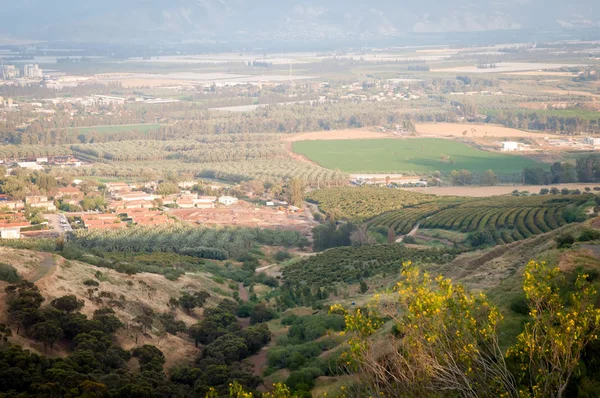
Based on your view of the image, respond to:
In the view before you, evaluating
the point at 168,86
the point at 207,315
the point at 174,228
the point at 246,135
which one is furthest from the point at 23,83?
the point at 207,315

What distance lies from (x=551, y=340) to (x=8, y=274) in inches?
702

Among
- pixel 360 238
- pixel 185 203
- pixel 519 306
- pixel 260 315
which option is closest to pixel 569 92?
pixel 185 203

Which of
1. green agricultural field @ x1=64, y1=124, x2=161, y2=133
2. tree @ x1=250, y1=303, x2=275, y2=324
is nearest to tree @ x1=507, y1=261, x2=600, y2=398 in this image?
tree @ x1=250, y1=303, x2=275, y2=324

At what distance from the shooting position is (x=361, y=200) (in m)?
60.4

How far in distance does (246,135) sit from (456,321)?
96.4m

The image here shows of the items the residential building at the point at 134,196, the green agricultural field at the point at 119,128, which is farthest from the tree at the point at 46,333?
the green agricultural field at the point at 119,128

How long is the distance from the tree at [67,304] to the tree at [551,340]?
15.1 m

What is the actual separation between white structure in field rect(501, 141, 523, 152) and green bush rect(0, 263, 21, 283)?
231 feet

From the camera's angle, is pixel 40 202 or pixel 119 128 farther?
pixel 119 128

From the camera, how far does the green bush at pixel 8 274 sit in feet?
77.4

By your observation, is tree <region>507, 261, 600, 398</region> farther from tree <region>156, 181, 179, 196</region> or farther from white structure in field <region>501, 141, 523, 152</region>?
white structure in field <region>501, 141, 523, 152</region>

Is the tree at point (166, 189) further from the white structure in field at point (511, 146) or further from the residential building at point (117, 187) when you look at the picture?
the white structure in field at point (511, 146)

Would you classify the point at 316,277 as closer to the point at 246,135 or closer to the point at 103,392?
the point at 103,392

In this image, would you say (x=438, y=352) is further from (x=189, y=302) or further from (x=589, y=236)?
(x=189, y=302)
